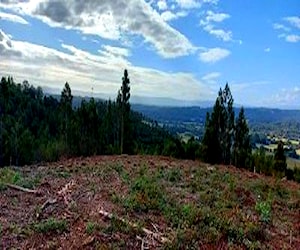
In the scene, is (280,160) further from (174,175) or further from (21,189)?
(21,189)

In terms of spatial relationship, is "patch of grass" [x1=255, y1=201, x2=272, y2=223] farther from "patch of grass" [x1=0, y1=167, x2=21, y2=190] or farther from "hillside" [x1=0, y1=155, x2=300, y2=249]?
"patch of grass" [x1=0, y1=167, x2=21, y2=190]

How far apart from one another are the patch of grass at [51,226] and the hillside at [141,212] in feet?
0.06

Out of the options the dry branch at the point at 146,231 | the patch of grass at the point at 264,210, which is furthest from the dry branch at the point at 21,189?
the patch of grass at the point at 264,210

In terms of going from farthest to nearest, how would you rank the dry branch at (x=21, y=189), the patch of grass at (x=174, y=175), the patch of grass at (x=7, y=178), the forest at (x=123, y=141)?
1. the forest at (x=123, y=141)
2. the patch of grass at (x=174, y=175)
3. the patch of grass at (x=7, y=178)
4. the dry branch at (x=21, y=189)

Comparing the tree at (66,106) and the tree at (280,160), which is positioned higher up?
the tree at (66,106)

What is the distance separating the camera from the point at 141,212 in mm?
9781

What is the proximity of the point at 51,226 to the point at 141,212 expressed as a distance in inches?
93.7

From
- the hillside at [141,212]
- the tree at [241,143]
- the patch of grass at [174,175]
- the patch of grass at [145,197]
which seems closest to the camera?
the hillside at [141,212]

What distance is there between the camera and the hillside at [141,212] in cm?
796

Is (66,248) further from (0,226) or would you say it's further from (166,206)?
(166,206)

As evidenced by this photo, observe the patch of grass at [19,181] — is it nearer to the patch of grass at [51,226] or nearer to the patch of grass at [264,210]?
the patch of grass at [51,226]

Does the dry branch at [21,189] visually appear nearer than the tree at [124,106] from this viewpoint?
Yes

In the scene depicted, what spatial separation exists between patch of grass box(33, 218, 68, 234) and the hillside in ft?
0.06

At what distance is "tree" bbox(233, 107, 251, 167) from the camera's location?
1823 inches
